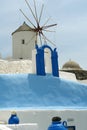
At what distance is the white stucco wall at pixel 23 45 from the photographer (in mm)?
22250

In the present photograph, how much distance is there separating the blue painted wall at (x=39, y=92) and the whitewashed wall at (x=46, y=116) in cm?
94

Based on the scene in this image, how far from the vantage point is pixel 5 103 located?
1334 cm

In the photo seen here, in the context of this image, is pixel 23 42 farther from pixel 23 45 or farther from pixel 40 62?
pixel 40 62

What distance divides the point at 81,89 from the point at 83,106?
828 millimetres

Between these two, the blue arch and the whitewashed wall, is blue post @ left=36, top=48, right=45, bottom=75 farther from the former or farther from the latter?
the whitewashed wall

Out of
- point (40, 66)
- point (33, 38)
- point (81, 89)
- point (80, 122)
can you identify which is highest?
point (33, 38)

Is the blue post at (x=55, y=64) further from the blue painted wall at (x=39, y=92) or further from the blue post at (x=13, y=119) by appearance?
the blue post at (x=13, y=119)

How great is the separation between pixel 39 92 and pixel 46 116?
1.74 metres

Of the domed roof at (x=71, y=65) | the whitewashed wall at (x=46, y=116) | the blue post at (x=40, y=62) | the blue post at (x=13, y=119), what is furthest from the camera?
the domed roof at (x=71, y=65)

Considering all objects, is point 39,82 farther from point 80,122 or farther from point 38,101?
point 80,122

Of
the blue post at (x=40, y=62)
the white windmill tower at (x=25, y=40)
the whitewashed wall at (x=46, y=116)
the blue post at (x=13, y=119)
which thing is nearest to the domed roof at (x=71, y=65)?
the white windmill tower at (x=25, y=40)

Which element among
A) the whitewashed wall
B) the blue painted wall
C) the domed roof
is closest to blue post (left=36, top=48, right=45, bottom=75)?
the blue painted wall

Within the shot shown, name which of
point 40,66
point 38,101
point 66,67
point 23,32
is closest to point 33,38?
point 23,32

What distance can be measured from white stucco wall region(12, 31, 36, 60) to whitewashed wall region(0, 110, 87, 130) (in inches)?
365
